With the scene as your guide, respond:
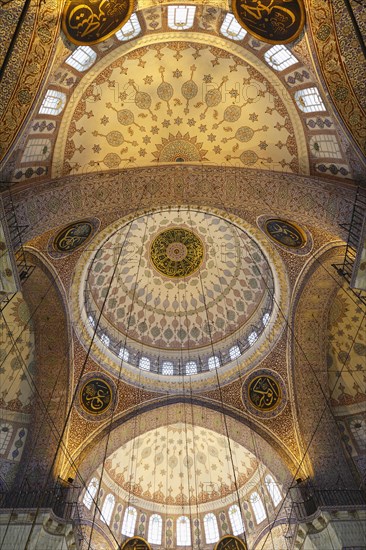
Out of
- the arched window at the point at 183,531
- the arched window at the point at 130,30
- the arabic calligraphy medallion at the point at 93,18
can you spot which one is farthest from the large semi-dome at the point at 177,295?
the arched window at the point at 183,531

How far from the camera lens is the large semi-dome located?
12.7 metres

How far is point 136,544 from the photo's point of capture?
1359cm

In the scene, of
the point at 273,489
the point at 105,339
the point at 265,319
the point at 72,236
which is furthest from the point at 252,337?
the point at 72,236

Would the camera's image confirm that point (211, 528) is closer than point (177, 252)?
No

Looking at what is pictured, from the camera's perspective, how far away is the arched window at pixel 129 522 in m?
14.6

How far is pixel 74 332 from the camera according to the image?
11828mm

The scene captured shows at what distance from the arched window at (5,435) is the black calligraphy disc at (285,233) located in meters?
8.25

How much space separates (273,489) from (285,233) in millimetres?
8885

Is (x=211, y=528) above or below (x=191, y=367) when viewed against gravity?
below

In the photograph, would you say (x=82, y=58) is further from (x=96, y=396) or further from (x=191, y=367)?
(x=191, y=367)

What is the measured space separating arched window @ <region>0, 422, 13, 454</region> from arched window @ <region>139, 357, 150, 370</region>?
4.05 metres

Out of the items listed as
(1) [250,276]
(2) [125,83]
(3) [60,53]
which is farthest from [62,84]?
(1) [250,276]

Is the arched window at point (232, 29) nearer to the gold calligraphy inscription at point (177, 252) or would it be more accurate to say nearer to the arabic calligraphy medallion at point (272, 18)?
the arabic calligraphy medallion at point (272, 18)

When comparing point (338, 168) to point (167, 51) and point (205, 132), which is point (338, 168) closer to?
point (205, 132)
